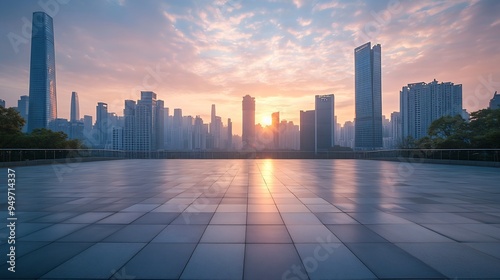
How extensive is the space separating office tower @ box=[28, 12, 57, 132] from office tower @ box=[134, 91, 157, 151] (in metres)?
31.6

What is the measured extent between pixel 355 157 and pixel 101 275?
39180mm

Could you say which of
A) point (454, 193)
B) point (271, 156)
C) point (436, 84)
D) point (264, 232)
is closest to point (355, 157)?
point (271, 156)

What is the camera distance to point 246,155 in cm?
3753

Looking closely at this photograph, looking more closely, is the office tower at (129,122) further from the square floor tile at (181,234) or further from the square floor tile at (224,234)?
the square floor tile at (224,234)

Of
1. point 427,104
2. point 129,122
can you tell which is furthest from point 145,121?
point 427,104

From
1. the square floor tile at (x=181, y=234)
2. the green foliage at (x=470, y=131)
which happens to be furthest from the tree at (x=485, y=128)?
the square floor tile at (x=181, y=234)

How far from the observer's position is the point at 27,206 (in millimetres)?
6883

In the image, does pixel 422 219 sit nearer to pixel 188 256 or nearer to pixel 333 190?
pixel 333 190

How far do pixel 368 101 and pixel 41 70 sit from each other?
542ft

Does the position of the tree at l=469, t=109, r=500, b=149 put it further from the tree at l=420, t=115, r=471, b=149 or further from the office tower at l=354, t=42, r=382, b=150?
the office tower at l=354, t=42, r=382, b=150

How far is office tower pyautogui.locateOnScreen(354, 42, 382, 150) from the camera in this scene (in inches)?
5207

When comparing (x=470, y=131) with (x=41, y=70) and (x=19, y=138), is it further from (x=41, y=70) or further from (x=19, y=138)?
(x=41, y=70)

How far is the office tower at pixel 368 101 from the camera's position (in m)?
132

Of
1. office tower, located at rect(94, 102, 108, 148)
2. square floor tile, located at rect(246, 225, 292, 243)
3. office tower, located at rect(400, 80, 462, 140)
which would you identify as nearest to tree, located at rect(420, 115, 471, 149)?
square floor tile, located at rect(246, 225, 292, 243)
